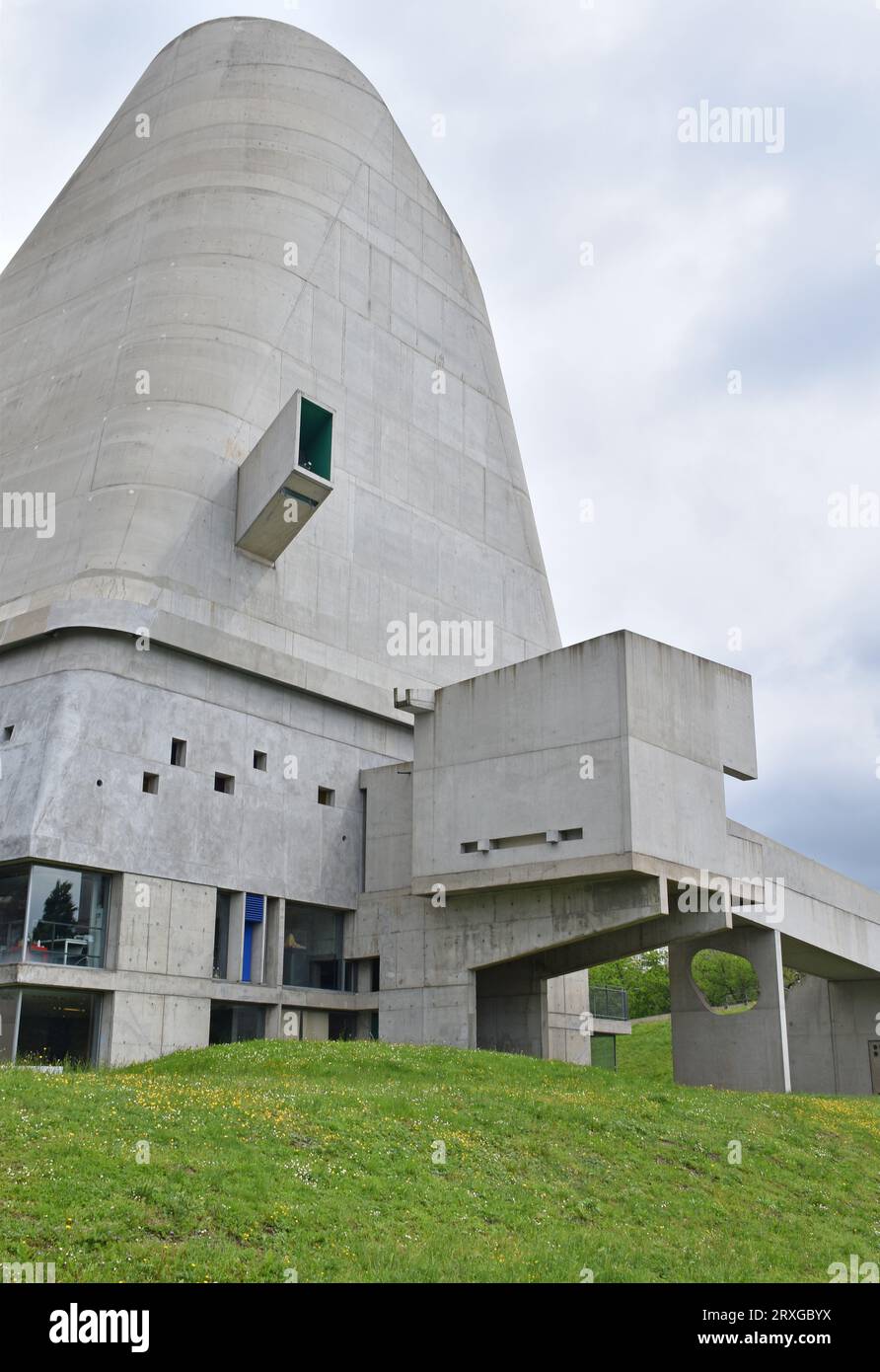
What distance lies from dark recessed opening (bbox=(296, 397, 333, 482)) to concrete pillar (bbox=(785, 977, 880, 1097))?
24412 millimetres

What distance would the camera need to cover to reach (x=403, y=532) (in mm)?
35906

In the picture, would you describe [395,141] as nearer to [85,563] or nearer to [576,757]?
[85,563]

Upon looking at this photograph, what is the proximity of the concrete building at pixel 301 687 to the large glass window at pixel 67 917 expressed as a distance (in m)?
0.08

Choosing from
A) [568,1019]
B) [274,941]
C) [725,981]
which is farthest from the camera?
[725,981]

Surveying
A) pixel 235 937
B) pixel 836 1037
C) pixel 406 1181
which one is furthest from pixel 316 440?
pixel 836 1037

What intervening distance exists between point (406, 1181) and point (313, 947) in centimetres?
1811

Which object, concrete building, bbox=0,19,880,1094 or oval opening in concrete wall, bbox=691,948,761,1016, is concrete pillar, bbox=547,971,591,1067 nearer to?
concrete building, bbox=0,19,880,1094

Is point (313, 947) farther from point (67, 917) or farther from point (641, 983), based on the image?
point (641, 983)

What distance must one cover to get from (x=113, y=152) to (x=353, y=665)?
752 inches

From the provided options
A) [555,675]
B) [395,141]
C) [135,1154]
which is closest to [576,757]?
[555,675]

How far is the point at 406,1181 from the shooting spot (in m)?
13.3

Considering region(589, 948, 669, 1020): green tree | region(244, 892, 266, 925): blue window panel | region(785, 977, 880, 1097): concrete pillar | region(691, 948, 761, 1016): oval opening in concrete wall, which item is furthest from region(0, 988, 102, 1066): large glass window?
region(691, 948, 761, 1016): oval opening in concrete wall

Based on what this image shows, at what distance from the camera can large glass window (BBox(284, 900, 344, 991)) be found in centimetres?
3050

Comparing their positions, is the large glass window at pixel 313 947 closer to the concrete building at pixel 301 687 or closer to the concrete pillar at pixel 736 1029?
the concrete building at pixel 301 687
